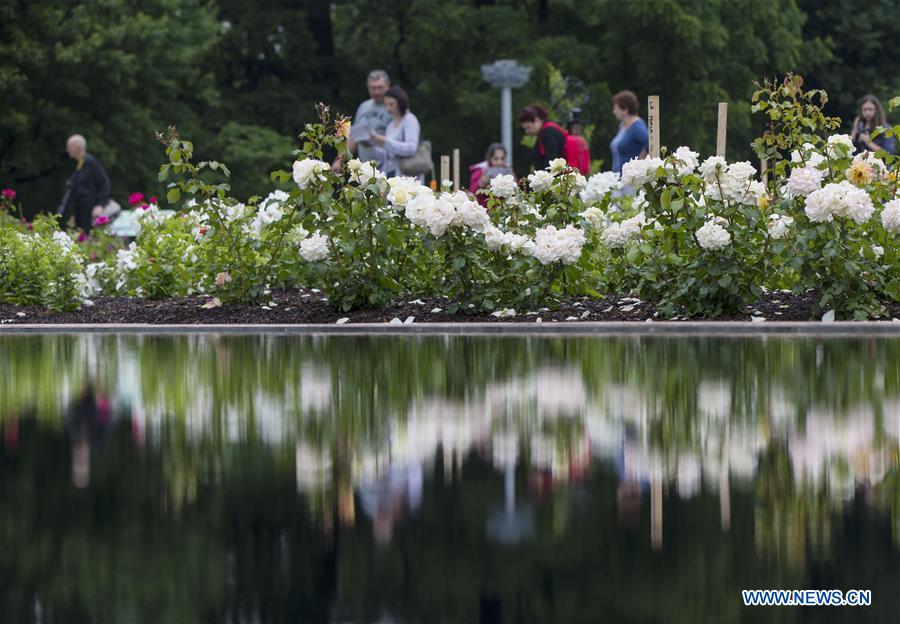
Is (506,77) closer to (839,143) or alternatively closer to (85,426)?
(839,143)

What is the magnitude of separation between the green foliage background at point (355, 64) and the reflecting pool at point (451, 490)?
39.1 m

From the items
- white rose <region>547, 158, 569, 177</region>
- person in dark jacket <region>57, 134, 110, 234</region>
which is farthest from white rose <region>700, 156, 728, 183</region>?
person in dark jacket <region>57, 134, 110, 234</region>

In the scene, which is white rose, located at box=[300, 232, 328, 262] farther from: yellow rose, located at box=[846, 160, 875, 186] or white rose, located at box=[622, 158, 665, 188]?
yellow rose, located at box=[846, 160, 875, 186]

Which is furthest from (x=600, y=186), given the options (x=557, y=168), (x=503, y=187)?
(x=503, y=187)

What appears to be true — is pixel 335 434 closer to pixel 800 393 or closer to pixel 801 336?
pixel 800 393

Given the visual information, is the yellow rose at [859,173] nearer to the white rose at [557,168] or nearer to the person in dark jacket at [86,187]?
the white rose at [557,168]

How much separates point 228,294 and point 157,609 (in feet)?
35.1

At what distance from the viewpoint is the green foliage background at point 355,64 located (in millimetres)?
49000

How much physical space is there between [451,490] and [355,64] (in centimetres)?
5148

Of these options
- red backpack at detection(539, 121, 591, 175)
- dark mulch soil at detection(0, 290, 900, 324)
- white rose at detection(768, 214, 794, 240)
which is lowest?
dark mulch soil at detection(0, 290, 900, 324)

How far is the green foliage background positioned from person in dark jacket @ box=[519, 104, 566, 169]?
28.8 meters

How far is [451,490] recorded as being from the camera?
20.6 feet

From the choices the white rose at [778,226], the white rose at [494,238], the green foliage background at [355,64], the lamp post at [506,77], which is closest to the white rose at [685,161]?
the white rose at [778,226]

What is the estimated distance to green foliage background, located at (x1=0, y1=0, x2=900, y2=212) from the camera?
49000 mm
